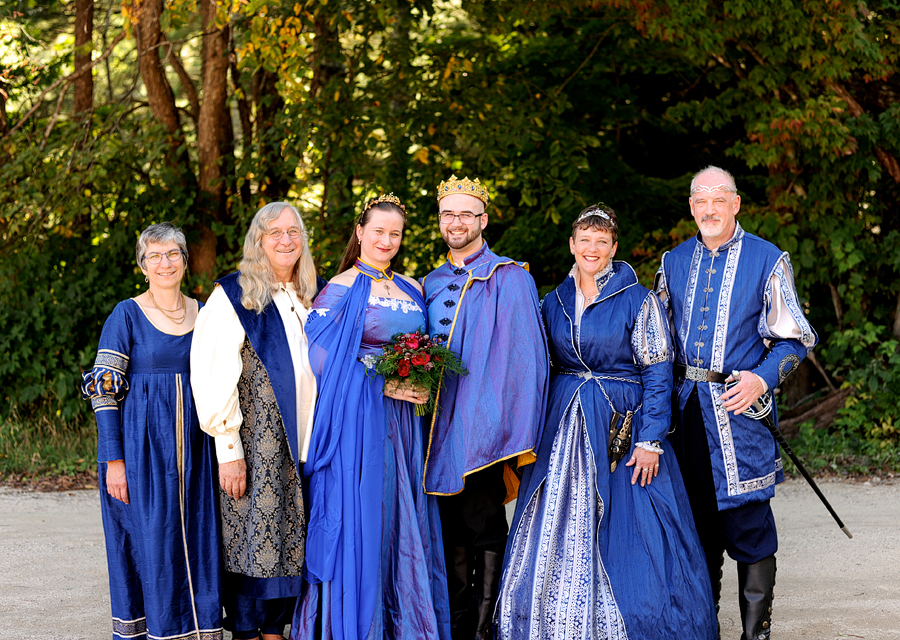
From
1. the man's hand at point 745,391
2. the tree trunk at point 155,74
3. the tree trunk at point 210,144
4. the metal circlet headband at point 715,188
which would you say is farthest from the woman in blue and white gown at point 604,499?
the tree trunk at point 155,74

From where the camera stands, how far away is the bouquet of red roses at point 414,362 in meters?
2.87

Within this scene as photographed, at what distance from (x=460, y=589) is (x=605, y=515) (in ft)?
2.09

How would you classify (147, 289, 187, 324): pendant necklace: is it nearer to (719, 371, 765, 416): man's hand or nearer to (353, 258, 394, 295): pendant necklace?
(353, 258, 394, 295): pendant necklace

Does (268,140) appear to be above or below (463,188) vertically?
above

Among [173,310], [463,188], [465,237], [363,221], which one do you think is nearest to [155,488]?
[173,310]

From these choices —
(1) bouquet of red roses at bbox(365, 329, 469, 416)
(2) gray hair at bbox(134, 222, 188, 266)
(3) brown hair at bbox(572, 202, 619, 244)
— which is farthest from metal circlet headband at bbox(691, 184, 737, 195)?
(2) gray hair at bbox(134, 222, 188, 266)

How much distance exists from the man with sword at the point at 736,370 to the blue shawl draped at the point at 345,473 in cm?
117

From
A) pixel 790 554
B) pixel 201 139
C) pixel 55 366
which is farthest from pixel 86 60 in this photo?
pixel 790 554

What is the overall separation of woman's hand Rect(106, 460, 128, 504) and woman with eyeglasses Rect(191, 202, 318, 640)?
333 millimetres

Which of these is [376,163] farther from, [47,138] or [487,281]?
[487,281]

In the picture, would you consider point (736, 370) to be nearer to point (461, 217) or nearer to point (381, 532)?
point (461, 217)

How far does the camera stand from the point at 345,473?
295 cm

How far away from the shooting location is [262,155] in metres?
6.74

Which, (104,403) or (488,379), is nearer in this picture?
(104,403)
